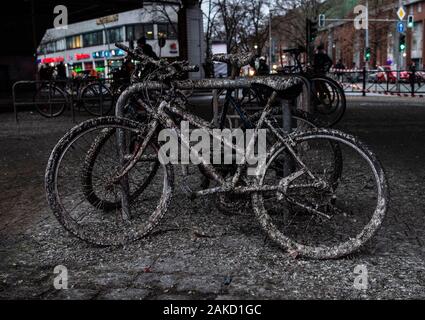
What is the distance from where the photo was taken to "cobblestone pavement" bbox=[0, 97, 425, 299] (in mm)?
2830

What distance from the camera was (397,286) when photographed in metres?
2.83

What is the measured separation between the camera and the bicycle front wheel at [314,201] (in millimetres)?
3264

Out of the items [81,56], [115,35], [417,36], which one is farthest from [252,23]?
[81,56]

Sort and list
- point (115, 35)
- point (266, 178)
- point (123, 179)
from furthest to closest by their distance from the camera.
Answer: point (115, 35) < point (123, 179) < point (266, 178)

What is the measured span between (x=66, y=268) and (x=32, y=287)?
302 mm

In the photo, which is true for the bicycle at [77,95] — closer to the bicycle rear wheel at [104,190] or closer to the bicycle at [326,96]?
the bicycle at [326,96]

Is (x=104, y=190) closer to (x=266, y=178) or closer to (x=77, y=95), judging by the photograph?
(x=266, y=178)

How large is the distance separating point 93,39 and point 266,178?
86178mm

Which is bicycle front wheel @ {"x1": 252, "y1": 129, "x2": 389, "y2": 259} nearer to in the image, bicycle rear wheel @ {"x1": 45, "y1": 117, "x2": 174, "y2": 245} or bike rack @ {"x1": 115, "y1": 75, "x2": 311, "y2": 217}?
bike rack @ {"x1": 115, "y1": 75, "x2": 311, "y2": 217}

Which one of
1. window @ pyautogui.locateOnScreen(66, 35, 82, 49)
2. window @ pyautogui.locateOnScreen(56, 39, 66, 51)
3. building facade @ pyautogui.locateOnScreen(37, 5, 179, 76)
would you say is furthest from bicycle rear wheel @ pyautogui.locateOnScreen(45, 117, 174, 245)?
window @ pyautogui.locateOnScreen(56, 39, 66, 51)

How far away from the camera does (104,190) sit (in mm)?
3906

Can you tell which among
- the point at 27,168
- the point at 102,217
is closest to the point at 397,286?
the point at 102,217

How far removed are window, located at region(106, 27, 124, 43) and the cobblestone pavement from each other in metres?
74.7

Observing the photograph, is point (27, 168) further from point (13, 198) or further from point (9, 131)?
point (9, 131)
